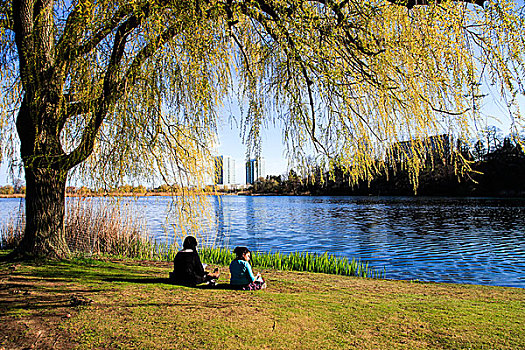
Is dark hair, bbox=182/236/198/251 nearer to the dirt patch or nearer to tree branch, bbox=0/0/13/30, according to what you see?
the dirt patch

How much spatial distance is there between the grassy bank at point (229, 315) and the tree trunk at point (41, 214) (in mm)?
457

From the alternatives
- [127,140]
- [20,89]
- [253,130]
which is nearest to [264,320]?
[253,130]

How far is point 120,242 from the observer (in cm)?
848

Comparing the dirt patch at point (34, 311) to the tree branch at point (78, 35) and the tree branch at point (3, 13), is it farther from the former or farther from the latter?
the tree branch at point (3, 13)

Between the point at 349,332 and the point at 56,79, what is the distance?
14.2ft

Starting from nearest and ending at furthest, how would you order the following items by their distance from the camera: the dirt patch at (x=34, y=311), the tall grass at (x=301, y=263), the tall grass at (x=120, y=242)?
the dirt patch at (x=34, y=311), the tall grass at (x=301, y=263), the tall grass at (x=120, y=242)

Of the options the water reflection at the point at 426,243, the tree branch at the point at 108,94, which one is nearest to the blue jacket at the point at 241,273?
the tree branch at the point at 108,94

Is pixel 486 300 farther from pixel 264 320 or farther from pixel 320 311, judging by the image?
pixel 264 320

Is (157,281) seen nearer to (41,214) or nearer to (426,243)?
(41,214)

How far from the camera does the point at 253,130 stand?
3824 mm

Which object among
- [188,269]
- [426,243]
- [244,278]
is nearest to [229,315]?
[244,278]

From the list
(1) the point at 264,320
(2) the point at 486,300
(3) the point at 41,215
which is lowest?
(2) the point at 486,300

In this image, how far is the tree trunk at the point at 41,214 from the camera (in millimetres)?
5441

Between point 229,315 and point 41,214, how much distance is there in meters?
3.55
